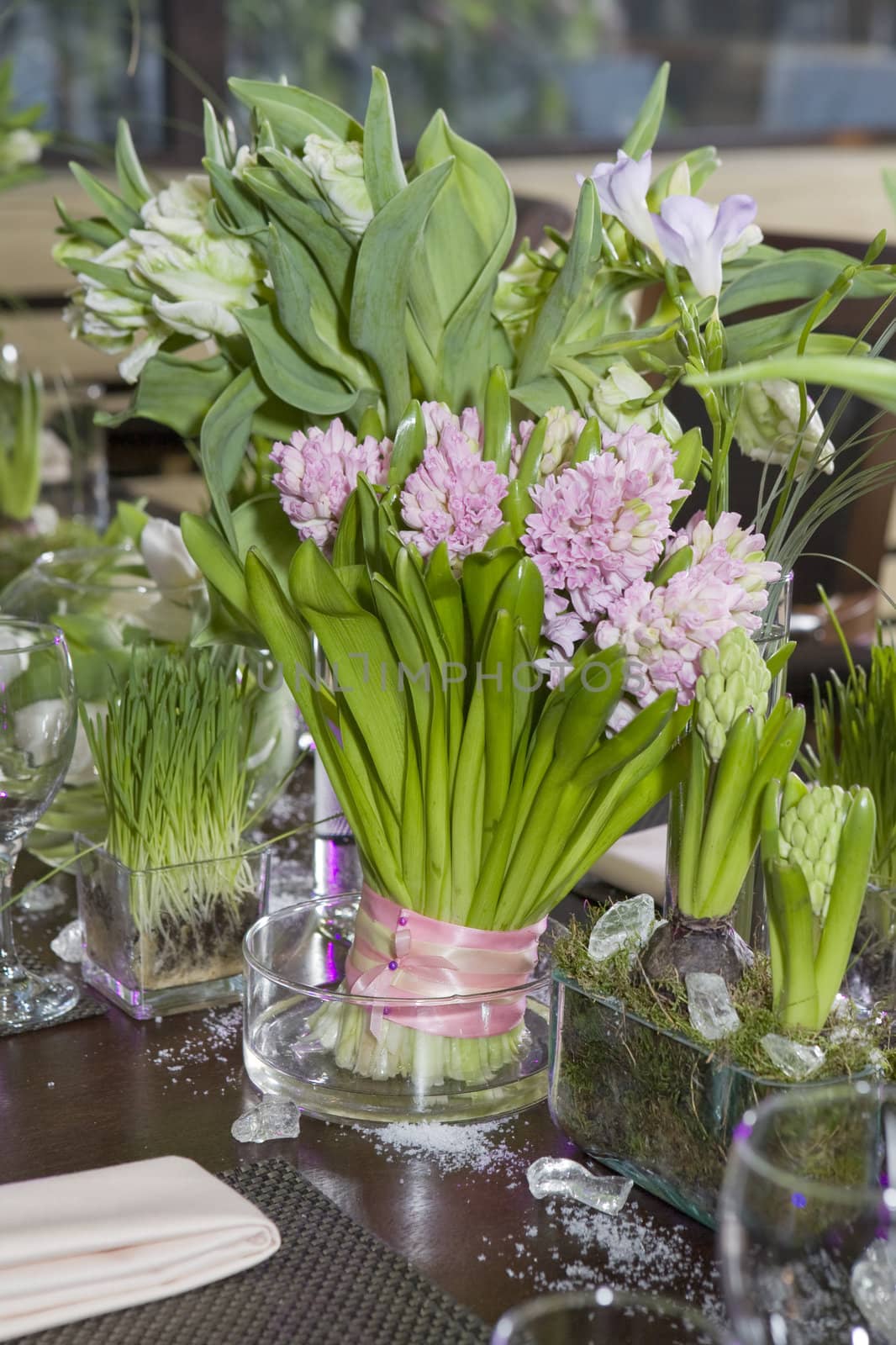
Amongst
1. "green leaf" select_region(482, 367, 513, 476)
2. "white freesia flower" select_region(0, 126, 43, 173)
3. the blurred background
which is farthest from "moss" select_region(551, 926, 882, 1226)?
"white freesia flower" select_region(0, 126, 43, 173)

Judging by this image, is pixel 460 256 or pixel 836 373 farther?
pixel 460 256

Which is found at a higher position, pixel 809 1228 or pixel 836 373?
pixel 836 373

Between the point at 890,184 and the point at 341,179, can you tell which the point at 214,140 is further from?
the point at 890,184

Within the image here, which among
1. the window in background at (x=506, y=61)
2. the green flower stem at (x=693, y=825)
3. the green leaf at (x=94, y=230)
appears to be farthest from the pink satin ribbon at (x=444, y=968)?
the window in background at (x=506, y=61)

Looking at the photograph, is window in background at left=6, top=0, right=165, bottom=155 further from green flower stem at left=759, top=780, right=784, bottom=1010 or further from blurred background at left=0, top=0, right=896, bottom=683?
green flower stem at left=759, top=780, right=784, bottom=1010

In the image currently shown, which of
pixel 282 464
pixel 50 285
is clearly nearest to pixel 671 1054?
pixel 282 464

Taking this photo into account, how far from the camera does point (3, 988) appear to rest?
796 mm

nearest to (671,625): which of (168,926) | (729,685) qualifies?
(729,685)

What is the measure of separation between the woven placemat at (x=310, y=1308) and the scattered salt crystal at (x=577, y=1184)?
8 centimetres

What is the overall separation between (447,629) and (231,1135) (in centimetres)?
25

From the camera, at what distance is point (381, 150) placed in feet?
2.40

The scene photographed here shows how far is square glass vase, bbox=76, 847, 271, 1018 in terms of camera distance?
2.62 feet

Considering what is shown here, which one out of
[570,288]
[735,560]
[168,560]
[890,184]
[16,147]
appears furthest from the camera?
[16,147]

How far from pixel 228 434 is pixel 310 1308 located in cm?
46
